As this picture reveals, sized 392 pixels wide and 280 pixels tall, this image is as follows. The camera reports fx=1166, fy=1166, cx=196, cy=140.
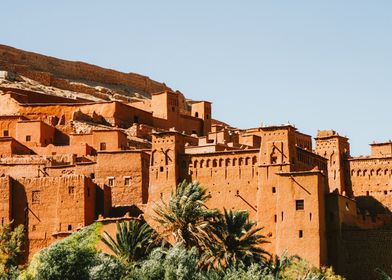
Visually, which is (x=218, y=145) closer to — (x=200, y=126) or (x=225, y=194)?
(x=225, y=194)

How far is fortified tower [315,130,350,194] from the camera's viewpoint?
6450cm

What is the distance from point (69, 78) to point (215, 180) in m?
39.9

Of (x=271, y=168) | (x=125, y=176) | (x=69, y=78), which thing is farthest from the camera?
(x=69, y=78)

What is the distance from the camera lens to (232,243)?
51.8 metres

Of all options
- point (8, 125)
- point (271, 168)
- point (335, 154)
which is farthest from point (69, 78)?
point (271, 168)

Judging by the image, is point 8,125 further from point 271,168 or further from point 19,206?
point 271,168

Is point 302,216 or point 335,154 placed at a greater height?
point 335,154

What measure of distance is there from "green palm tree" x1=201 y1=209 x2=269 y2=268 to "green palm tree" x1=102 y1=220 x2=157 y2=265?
265 centimetres

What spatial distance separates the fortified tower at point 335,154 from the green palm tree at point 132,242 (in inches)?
588

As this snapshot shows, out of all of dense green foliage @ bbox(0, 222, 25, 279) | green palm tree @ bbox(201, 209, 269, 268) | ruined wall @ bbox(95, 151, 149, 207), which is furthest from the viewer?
ruined wall @ bbox(95, 151, 149, 207)

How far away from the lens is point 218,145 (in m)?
64.4

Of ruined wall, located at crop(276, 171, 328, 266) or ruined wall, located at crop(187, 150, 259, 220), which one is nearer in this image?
ruined wall, located at crop(276, 171, 328, 266)

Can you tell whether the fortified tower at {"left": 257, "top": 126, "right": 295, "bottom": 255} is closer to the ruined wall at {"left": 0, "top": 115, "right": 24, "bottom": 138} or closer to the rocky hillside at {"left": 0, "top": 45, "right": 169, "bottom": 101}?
the ruined wall at {"left": 0, "top": 115, "right": 24, "bottom": 138}

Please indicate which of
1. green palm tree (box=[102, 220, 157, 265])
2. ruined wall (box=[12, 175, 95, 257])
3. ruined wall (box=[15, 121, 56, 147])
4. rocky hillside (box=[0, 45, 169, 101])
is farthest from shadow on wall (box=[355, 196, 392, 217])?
rocky hillside (box=[0, 45, 169, 101])
